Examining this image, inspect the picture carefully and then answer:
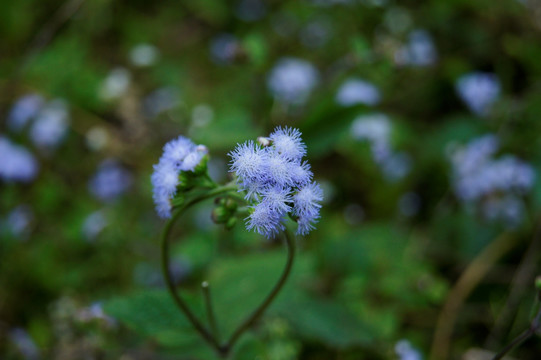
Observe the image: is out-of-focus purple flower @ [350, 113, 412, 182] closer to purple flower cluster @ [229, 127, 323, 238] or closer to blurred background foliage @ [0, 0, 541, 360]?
blurred background foliage @ [0, 0, 541, 360]

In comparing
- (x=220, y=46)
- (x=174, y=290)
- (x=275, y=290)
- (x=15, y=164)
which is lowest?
(x=275, y=290)

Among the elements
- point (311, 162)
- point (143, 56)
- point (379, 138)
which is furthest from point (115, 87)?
point (379, 138)

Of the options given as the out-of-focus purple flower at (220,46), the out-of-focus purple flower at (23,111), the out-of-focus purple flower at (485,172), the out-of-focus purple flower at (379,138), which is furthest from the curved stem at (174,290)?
the out-of-focus purple flower at (220,46)

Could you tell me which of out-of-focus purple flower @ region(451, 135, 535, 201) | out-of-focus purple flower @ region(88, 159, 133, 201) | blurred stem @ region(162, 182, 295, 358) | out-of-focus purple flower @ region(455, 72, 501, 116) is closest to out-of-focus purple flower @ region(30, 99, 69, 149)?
out-of-focus purple flower @ region(88, 159, 133, 201)

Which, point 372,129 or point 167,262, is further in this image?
point 372,129

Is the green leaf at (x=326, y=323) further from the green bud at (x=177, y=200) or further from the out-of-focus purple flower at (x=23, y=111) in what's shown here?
the out-of-focus purple flower at (x=23, y=111)

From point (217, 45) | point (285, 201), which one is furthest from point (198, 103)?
point (285, 201)

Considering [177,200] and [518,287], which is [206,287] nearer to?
[177,200]
